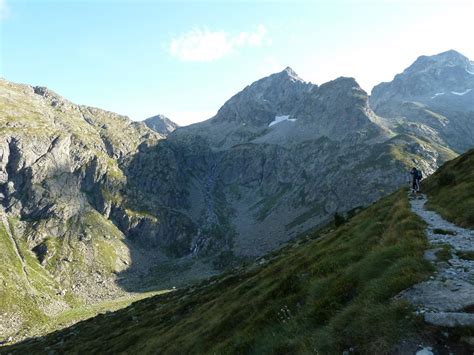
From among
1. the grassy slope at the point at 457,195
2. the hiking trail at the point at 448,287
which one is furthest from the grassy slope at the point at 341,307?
the grassy slope at the point at 457,195

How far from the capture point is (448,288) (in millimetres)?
13594

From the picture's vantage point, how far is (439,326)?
11.3 metres

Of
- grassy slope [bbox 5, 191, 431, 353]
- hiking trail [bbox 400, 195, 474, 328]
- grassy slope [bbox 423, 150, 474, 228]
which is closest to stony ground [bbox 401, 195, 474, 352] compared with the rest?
hiking trail [bbox 400, 195, 474, 328]

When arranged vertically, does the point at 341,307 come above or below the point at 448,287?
below

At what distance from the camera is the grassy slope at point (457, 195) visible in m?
27.4

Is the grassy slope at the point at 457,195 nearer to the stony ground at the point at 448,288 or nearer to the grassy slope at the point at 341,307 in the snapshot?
the grassy slope at the point at 341,307

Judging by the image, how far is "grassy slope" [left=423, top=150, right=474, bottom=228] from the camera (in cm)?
2740

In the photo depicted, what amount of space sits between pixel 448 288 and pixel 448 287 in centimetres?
8

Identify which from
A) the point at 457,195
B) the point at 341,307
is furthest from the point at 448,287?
the point at 457,195

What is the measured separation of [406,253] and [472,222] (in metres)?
11.5

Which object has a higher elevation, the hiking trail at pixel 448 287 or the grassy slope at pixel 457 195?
the hiking trail at pixel 448 287

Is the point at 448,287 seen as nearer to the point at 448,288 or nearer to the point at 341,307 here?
the point at 448,288

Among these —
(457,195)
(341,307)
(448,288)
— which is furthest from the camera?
(457,195)

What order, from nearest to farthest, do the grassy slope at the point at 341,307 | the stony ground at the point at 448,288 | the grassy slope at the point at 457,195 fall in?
the stony ground at the point at 448,288, the grassy slope at the point at 341,307, the grassy slope at the point at 457,195
